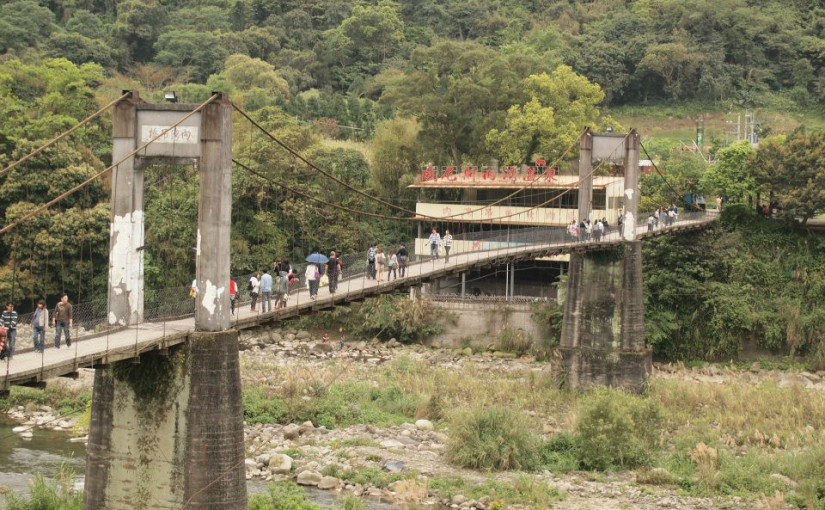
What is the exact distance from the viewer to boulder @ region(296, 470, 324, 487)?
23.2 meters

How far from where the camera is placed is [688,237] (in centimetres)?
3928

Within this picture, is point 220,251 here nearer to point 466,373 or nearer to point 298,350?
point 466,373

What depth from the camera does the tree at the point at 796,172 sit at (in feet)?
125

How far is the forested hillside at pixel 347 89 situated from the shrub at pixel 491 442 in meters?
8.18

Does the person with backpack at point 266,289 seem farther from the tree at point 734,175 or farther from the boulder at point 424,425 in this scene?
the tree at point 734,175

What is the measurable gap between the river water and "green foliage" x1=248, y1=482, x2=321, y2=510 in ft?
3.62

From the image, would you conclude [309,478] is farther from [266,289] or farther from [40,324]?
[40,324]

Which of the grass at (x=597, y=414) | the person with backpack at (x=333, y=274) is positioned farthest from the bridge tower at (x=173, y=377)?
the grass at (x=597, y=414)

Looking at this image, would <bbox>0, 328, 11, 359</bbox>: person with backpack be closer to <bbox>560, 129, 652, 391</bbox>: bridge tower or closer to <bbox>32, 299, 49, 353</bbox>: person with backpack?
<bbox>32, 299, 49, 353</bbox>: person with backpack

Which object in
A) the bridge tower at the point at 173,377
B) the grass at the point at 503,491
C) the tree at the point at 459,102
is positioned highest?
the tree at the point at 459,102

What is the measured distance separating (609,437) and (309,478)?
6.34 m

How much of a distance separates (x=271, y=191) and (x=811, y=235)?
60.6 ft

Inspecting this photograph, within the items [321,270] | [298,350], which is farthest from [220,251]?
[298,350]

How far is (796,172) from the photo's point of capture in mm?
38438
